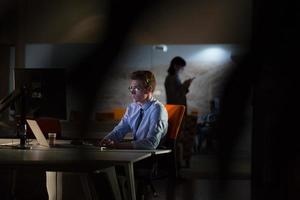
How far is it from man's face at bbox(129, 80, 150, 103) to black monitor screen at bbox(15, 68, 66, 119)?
437mm

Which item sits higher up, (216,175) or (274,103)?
(274,103)

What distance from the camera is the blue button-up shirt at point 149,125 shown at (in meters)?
1.94

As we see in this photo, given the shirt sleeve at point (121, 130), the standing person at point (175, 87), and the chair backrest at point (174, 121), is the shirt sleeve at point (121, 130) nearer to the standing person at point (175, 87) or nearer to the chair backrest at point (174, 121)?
the chair backrest at point (174, 121)

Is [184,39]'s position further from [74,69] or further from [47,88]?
[74,69]

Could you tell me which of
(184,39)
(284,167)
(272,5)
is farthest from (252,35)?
(184,39)

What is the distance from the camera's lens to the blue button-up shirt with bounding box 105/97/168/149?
6.38 feet

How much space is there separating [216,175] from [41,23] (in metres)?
2.63

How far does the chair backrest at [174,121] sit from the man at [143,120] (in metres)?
0.08

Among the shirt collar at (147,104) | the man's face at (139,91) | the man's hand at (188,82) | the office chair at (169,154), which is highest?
the man's hand at (188,82)

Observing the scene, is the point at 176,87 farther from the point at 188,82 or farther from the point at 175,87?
the point at 188,82

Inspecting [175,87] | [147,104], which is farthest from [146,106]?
[175,87]

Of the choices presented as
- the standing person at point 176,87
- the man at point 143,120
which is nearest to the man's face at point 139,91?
the man at point 143,120

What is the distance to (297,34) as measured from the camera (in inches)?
26.1

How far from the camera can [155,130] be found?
6.56 ft
